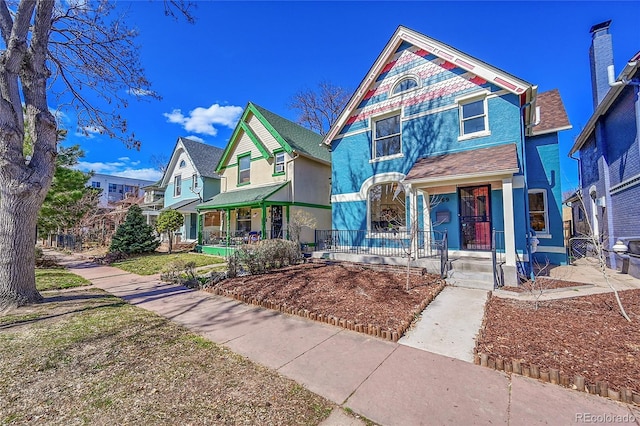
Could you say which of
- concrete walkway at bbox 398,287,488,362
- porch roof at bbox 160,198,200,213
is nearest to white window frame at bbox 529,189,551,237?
concrete walkway at bbox 398,287,488,362

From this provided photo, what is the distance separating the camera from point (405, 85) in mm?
11195

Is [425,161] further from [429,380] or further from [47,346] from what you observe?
[47,346]

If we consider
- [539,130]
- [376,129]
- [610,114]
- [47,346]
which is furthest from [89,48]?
[610,114]

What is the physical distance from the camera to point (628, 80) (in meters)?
7.64

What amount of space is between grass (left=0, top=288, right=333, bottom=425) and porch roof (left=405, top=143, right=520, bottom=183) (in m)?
7.35

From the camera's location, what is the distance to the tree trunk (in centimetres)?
591

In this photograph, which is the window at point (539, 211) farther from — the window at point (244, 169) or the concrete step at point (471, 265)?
the window at point (244, 169)

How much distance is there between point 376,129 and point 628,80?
7663 mm

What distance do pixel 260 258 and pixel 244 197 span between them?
7248 mm

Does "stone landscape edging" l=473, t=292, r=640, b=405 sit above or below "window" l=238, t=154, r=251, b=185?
below

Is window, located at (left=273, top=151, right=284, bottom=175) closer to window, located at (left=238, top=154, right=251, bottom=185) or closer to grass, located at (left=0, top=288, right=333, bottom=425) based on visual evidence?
window, located at (left=238, top=154, right=251, bottom=185)

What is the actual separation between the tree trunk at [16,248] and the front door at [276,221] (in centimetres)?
1093

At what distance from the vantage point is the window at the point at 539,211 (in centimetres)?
1115

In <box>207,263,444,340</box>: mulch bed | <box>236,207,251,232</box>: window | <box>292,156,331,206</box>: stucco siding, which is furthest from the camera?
<box>236,207,251,232</box>: window
